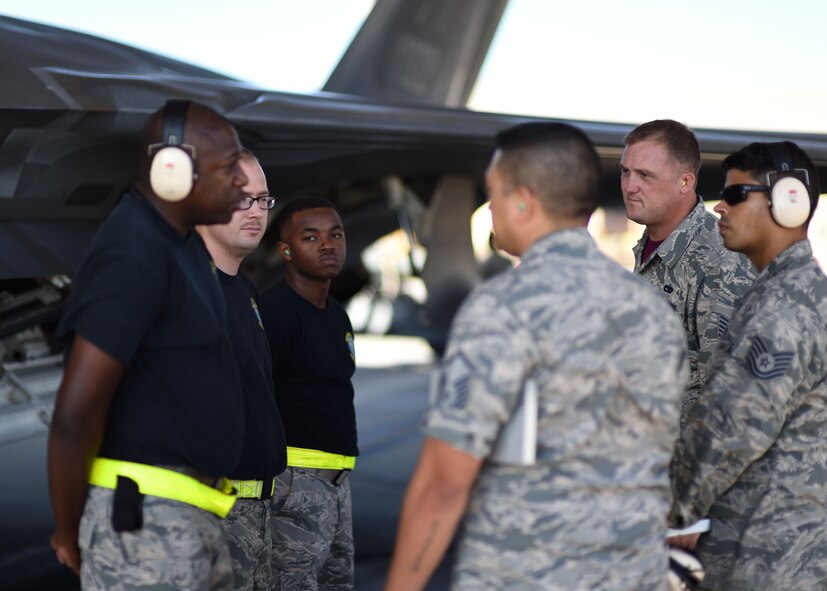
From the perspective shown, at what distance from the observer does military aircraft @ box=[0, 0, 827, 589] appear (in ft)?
18.1

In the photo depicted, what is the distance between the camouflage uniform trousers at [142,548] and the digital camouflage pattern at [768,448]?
132cm

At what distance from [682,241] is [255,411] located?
175 cm

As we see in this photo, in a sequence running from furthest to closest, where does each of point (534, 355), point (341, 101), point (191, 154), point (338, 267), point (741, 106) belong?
point (741, 106)
point (341, 101)
point (338, 267)
point (191, 154)
point (534, 355)

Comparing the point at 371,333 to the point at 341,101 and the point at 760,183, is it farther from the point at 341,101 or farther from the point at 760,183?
the point at 760,183

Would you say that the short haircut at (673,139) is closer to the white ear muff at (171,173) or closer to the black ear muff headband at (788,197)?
the black ear muff headband at (788,197)

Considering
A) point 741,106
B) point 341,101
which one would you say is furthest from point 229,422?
point 741,106

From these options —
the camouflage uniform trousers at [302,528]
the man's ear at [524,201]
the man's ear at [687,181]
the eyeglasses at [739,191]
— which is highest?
the man's ear at [687,181]

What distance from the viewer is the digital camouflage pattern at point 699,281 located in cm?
340

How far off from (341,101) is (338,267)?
432 centimetres

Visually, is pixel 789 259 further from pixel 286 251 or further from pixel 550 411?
pixel 286 251

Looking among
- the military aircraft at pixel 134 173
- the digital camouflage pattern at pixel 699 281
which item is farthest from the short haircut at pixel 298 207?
the military aircraft at pixel 134 173

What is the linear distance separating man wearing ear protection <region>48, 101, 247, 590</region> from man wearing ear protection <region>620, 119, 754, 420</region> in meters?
Result: 1.77

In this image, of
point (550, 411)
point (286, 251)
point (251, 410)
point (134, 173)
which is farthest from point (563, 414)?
point (134, 173)

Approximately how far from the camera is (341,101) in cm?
778
